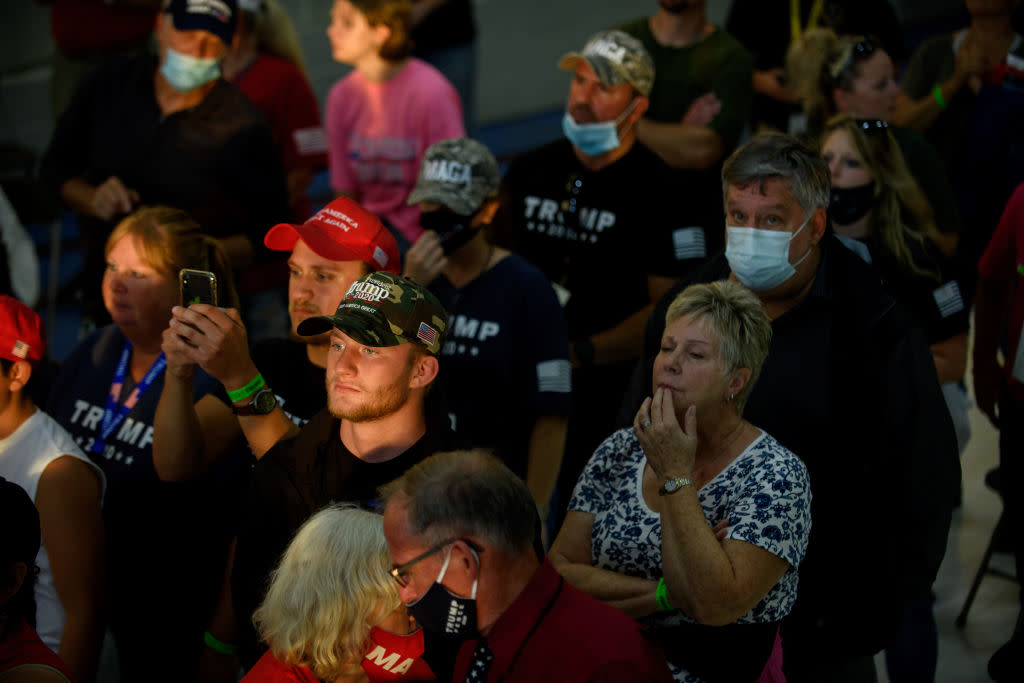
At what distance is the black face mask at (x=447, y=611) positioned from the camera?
6.45 ft

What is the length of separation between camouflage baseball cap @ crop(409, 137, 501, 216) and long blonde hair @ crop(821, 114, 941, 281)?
126cm

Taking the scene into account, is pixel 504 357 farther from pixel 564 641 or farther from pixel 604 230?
pixel 564 641

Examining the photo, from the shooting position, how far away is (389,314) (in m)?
2.56

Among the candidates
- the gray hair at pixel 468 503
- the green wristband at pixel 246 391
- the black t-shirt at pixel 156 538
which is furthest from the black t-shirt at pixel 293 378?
the gray hair at pixel 468 503

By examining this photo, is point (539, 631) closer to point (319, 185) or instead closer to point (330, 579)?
point (330, 579)

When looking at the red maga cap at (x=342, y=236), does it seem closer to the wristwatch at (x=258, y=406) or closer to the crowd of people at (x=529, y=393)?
the crowd of people at (x=529, y=393)

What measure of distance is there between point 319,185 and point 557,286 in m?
4.75

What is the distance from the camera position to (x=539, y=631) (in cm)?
194

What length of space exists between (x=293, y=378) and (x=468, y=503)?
49.9 inches

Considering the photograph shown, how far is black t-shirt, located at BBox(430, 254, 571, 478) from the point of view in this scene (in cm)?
339

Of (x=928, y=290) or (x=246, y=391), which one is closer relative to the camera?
(x=246, y=391)

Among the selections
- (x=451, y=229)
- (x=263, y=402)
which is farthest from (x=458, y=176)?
(x=263, y=402)

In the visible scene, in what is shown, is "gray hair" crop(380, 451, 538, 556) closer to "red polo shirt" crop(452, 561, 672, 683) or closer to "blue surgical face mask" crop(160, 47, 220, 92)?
"red polo shirt" crop(452, 561, 672, 683)

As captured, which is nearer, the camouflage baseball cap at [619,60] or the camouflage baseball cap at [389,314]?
the camouflage baseball cap at [389,314]
